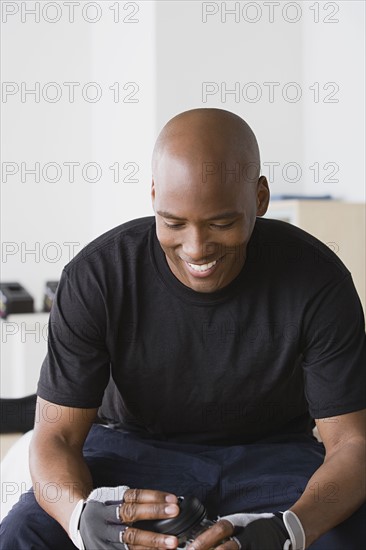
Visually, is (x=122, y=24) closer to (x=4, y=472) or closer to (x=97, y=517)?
(x=4, y=472)

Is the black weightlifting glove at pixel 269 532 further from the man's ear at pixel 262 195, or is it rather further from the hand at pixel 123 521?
the man's ear at pixel 262 195

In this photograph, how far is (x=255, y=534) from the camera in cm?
113

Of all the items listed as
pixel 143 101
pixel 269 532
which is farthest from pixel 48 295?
pixel 269 532

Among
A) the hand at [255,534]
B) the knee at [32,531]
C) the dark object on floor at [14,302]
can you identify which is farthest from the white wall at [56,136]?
the hand at [255,534]

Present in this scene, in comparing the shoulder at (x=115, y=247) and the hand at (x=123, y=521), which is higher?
the shoulder at (x=115, y=247)

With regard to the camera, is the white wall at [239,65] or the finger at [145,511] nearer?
the finger at [145,511]

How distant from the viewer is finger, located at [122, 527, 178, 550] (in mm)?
1121

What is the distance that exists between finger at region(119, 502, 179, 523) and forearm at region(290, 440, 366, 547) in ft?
0.64

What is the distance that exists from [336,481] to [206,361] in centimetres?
29

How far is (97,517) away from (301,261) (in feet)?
1.85

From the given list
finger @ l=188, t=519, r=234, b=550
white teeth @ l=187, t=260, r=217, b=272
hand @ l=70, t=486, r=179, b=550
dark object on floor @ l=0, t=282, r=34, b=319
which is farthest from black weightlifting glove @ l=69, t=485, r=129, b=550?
dark object on floor @ l=0, t=282, r=34, b=319

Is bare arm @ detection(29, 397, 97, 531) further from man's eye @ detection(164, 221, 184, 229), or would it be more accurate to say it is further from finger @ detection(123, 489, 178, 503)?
man's eye @ detection(164, 221, 184, 229)

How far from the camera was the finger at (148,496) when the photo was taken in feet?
3.78

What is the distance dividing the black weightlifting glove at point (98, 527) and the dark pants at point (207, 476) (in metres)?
0.07
